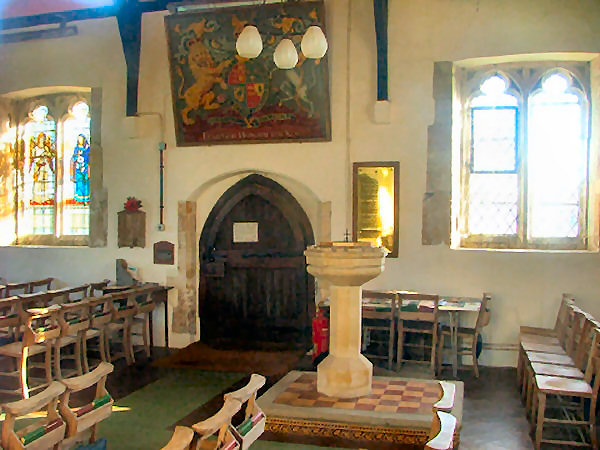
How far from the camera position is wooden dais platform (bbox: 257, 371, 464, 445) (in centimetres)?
478

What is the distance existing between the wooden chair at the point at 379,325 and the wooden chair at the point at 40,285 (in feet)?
12.9

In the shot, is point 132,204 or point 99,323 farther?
point 132,204

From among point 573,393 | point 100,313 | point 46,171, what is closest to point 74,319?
point 100,313

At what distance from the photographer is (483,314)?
6.62m

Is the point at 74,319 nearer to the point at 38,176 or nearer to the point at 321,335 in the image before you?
the point at 321,335

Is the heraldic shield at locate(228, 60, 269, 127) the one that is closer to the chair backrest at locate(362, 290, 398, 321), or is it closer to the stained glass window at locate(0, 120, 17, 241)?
the chair backrest at locate(362, 290, 398, 321)

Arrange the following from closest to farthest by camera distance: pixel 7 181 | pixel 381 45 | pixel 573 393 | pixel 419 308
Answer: pixel 573 393 → pixel 419 308 → pixel 381 45 → pixel 7 181

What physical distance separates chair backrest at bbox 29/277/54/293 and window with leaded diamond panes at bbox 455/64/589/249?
4.98 meters

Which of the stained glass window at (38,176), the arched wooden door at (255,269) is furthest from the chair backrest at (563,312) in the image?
the stained glass window at (38,176)

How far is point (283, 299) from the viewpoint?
8.15 meters

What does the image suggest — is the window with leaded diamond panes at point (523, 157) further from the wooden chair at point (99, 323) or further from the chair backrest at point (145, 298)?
the wooden chair at point (99, 323)

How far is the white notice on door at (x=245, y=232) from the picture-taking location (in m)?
8.28

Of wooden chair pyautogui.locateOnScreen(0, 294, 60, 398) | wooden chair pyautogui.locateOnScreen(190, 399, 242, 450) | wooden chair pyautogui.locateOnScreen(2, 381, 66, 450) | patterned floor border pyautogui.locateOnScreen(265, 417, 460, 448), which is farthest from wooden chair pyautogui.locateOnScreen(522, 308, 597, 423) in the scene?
wooden chair pyautogui.locateOnScreen(0, 294, 60, 398)

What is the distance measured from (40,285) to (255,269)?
2672 millimetres
